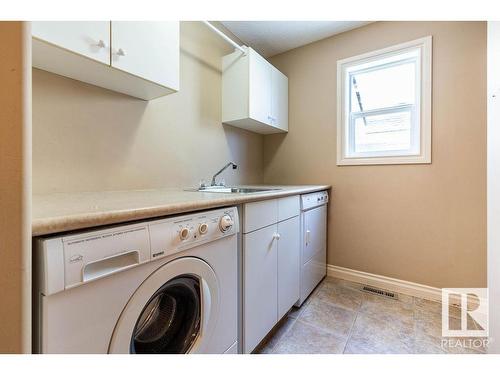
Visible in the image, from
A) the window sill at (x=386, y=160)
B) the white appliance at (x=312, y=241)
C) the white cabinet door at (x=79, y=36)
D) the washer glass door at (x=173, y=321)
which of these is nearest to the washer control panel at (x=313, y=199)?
the white appliance at (x=312, y=241)

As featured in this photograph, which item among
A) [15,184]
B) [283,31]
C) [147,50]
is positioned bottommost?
[15,184]

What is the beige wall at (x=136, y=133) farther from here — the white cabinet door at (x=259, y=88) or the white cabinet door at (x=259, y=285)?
the white cabinet door at (x=259, y=285)

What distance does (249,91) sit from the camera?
190 cm

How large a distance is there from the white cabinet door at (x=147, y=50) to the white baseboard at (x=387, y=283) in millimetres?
2151

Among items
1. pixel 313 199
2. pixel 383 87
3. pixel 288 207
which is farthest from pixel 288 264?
→ pixel 383 87

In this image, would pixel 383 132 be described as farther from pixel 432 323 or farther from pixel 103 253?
pixel 103 253

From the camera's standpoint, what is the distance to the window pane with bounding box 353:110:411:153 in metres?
1.99

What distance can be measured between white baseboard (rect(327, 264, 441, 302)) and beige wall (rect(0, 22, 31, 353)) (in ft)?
7.51

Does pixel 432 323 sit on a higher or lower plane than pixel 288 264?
lower

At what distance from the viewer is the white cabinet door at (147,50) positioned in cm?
101

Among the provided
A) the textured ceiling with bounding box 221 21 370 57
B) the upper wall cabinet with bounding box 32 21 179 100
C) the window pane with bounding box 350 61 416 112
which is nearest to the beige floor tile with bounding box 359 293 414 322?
the window pane with bounding box 350 61 416 112

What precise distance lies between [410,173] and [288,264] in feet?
4.43
